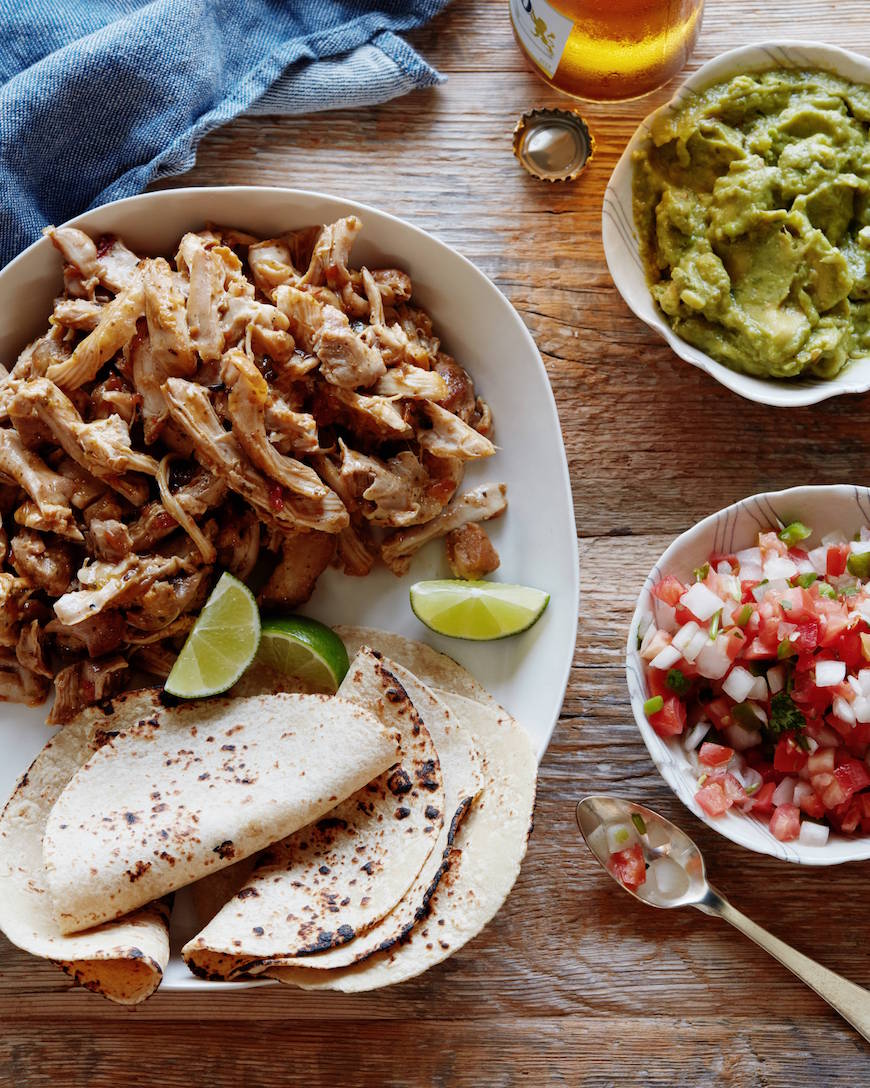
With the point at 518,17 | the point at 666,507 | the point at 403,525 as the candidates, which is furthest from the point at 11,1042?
the point at 518,17

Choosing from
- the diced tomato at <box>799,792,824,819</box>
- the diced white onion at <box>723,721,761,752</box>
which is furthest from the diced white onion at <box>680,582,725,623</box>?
the diced tomato at <box>799,792,824,819</box>

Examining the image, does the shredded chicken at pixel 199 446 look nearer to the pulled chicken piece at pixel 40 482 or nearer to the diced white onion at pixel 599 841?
the pulled chicken piece at pixel 40 482

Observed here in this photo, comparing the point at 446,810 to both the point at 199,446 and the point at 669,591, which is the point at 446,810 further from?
the point at 199,446

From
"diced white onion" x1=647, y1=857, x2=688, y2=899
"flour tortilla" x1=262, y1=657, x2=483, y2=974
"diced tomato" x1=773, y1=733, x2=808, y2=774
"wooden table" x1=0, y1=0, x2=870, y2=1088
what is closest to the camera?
"flour tortilla" x1=262, y1=657, x2=483, y2=974

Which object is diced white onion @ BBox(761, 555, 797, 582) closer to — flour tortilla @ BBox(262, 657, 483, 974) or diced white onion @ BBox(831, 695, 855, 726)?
diced white onion @ BBox(831, 695, 855, 726)

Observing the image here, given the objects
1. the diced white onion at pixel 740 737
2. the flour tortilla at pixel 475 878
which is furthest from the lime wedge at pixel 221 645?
the diced white onion at pixel 740 737

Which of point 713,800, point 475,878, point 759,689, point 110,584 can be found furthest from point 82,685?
point 759,689

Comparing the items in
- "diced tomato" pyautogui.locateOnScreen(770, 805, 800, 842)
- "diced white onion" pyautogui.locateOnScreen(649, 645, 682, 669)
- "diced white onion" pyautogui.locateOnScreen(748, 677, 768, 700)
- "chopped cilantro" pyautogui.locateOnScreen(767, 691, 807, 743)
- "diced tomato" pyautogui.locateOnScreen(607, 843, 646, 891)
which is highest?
"diced white onion" pyautogui.locateOnScreen(649, 645, 682, 669)
